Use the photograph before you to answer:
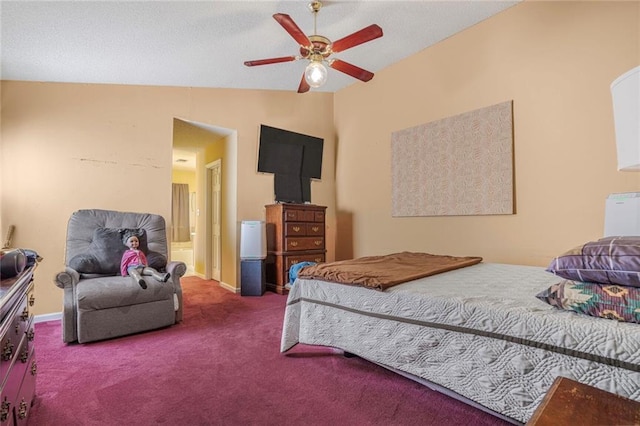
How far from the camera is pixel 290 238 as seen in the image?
4066 mm

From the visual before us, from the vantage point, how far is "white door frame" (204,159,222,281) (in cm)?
513

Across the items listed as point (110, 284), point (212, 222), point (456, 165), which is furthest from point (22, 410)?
point (212, 222)

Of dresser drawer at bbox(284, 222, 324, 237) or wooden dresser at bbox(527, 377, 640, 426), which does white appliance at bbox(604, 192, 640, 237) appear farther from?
dresser drawer at bbox(284, 222, 324, 237)

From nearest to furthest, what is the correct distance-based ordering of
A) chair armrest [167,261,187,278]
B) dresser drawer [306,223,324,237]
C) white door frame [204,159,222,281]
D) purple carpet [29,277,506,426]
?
purple carpet [29,277,506,426], chair armrest [167,261,187,278], dresser drawer [306,223,324,237], white door frame [204,159,222,281]

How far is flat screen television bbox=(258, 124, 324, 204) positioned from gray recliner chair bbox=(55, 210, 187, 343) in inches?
68.0

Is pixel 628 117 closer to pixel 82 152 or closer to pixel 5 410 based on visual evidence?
pixel 5 410

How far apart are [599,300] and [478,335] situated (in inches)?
16.7

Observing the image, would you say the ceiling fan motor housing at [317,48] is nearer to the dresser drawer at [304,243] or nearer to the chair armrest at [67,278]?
the dresser drawer at [304,243]

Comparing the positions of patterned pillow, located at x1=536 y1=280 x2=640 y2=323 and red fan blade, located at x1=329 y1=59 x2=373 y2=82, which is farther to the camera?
red fan blade, located at x1=329 y1=59 x2=373 y2=82

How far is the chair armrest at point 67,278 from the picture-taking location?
7.79 ft

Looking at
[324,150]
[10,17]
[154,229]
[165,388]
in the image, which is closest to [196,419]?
[165,388]

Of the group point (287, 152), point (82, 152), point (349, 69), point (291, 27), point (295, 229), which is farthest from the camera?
point (287, 152)

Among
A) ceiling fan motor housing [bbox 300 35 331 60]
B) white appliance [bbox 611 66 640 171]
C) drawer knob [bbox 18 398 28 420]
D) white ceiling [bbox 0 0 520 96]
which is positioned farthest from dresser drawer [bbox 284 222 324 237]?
white appliance [bbox 611 66 640 171]

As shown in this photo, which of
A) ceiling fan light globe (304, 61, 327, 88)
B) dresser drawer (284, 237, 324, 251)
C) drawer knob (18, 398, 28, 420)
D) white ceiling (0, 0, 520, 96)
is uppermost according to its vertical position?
white ceiling (0, 0, 520, 96)
